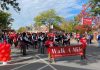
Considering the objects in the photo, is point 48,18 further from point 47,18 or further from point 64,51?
point 64,51

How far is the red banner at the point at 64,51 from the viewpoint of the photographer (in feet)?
73.5

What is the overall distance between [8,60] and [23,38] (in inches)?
295

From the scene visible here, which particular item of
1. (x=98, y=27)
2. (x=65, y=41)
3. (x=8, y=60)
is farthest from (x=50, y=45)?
(x=98, y=27)

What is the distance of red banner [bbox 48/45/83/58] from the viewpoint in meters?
22.4

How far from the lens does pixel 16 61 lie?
23500mm

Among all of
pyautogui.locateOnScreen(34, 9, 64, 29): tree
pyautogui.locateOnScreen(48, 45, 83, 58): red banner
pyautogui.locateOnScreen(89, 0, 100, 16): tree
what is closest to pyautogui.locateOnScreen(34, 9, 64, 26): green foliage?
pyautogui.locateOnScreen(34, 9, 64, 29): tree

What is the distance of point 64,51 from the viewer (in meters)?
23.1

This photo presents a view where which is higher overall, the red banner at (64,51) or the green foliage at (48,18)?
the green foliage at (48,18)

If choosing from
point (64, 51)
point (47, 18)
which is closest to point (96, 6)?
point (64, 51)

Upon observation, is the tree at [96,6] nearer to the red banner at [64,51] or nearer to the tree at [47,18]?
the red banner at [64,51]

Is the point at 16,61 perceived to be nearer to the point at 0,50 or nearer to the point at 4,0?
the point at 0,50

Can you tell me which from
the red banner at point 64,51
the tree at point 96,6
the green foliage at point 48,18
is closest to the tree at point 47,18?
the green foliage at point 48,18

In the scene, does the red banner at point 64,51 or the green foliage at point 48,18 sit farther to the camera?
the green foliage at point 48,18

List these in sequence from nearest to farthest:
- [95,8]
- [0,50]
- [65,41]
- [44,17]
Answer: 1. [0,50]
2. [65,41]
3. [95,8]
4. [44,17]
